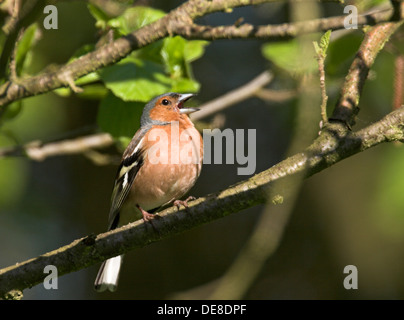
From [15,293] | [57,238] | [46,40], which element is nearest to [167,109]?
[15,293]

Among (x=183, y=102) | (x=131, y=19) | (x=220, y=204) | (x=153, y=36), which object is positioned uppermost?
(x=183, y=102)

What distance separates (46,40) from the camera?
8.52m

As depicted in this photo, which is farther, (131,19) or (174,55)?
(174,55)

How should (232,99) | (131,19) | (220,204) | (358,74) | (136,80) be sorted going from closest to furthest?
(220,204)
(358,74)
(136,80)
(131,19)
(232,99)

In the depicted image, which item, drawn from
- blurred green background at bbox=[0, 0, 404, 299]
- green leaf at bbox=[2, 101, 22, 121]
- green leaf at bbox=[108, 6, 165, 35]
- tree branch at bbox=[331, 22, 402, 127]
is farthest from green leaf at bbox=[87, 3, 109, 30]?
blurred green background at bbox=[0, 0, 404, 299]

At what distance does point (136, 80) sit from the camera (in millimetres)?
4625

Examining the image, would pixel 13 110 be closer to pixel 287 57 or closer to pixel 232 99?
pixel 232 99

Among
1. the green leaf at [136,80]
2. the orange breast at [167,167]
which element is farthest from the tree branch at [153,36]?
the orange breast at [167,167]

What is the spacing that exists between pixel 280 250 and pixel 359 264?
131cm

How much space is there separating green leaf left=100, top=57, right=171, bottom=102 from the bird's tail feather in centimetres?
198

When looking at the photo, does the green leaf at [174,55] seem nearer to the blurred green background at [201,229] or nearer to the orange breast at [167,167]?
the orange breast at [167,167]

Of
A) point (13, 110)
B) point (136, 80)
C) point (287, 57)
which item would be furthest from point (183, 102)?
point (13, 110)

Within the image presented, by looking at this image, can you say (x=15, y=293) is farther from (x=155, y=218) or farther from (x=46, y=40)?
(x=46, y=40)

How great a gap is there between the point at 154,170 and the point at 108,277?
3.99ft
